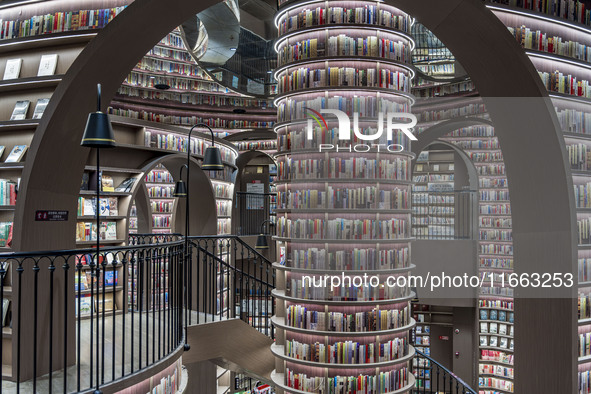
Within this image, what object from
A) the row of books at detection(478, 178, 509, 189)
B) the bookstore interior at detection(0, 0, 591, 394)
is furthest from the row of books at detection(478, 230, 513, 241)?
the bookstore interior at detection(0, 0, 591, 394)

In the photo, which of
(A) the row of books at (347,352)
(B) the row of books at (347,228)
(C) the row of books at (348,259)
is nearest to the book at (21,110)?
(B) the row of books at (347,228)

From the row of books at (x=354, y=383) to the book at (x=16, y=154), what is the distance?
11.8 feet

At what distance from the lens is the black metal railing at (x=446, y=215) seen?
34.6 feet

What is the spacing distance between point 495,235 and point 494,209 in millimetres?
585

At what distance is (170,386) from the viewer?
4172 millimetres

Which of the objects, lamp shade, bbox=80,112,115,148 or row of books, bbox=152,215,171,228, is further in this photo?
row of books, bbox=152,215,171,228

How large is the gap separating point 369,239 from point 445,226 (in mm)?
6208

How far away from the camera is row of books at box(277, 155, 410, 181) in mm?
5238

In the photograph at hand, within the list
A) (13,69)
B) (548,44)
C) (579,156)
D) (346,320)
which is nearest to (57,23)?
(13,69)

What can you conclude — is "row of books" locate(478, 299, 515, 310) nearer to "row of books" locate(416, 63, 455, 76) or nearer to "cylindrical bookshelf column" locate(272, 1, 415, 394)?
"row of books" locate(416, 63, 455, 76)

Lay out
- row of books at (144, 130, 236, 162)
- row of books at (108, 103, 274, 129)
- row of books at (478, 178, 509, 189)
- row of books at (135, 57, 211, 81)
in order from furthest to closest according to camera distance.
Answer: row of books at (108, 103, 274, 129) < row of books at (135, 57, 211, 81) < row of books at (478, 178, 509, 189) < row of books at (144, 130, 236, 162)

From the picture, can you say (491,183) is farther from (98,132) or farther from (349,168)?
(98,132)

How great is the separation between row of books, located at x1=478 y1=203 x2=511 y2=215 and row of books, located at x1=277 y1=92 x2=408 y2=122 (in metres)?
6.05

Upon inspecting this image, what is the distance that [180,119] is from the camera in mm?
12969
